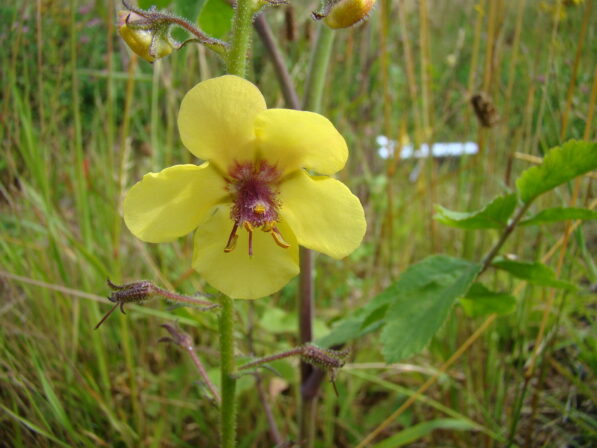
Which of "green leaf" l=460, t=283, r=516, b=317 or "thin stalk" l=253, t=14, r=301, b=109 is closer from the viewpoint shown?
"green leaf" l=460, t=283, r=516, b=317

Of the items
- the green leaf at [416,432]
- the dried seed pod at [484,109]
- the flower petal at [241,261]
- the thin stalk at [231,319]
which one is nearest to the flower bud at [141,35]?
the thin stalk at [231,319]

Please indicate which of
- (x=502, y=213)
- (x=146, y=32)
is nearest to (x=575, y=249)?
(x=502, y=213)

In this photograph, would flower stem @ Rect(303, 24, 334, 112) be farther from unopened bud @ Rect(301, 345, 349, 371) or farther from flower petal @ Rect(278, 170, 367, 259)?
unopened bud @ Rect(301, 345, 349, 371)

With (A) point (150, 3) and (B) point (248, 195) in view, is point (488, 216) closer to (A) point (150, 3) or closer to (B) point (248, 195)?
(B) point (248, 195)

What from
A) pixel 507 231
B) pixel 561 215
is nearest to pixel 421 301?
pixel 507 231

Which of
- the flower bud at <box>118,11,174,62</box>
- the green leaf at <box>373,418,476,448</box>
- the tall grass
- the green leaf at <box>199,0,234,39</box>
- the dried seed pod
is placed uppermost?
the green leaf at <box>199,0,234,39</box>

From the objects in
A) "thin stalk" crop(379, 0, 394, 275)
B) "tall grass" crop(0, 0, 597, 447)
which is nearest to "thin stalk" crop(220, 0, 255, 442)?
"tall grass" crop(0, 0, 597, 447)

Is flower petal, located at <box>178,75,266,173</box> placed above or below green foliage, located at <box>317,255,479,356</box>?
above

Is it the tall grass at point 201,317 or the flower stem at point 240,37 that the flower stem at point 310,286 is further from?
the flower stem at point 240,37
